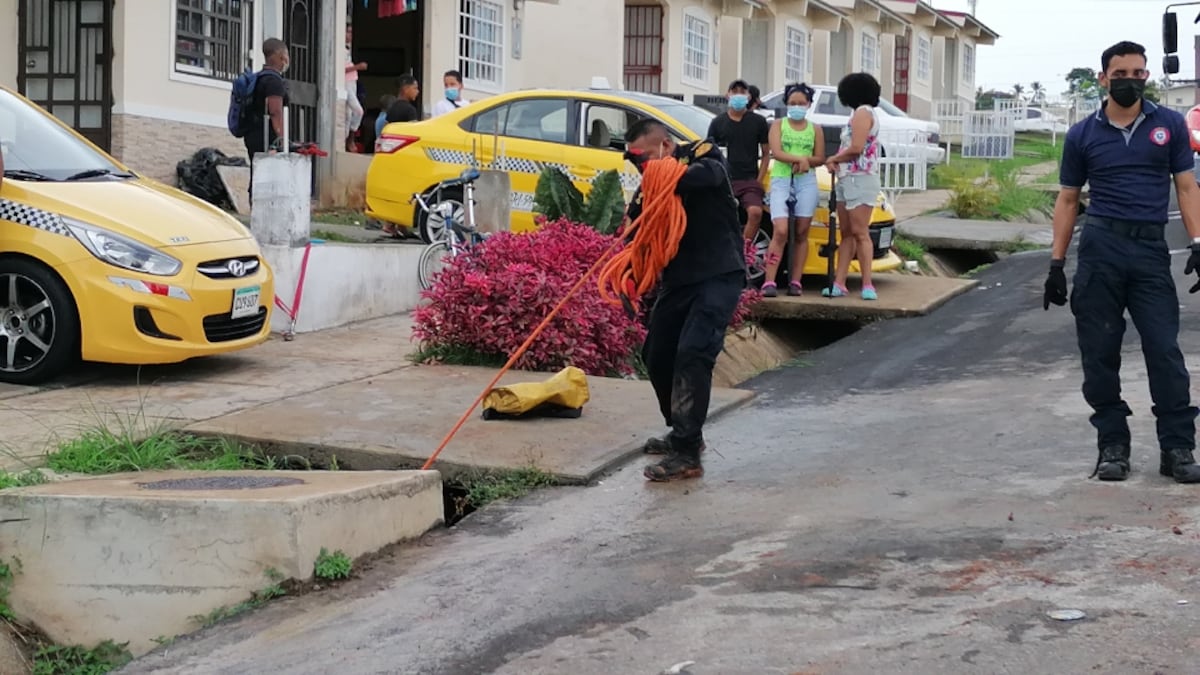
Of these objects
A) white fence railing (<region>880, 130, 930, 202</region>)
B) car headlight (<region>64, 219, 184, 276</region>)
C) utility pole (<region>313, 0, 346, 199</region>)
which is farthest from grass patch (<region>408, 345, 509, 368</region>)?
white fence railing (<region>880, 130, 930, 202</region>)

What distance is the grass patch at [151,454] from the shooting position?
257 inches

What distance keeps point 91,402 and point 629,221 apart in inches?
113

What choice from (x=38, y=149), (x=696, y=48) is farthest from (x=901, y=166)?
(x=38, y=149)

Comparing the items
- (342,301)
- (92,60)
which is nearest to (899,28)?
(92,60)

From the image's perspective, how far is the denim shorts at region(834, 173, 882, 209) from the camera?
11633 millimetres

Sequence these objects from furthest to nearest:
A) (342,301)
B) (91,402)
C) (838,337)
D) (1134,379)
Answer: (838,337) → (342,301) → (1134,379) → (91,402)

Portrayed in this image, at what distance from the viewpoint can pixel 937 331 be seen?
448 inches

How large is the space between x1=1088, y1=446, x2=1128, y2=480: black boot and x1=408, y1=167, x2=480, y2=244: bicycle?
6.53m

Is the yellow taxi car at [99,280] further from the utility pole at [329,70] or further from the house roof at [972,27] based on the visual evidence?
the house roof at [972,27]

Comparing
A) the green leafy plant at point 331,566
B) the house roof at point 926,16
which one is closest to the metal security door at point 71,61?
the green leafy plant at point 331,566

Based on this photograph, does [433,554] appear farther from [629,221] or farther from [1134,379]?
[1134,379]

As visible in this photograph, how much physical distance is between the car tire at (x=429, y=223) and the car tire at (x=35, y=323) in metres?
4.66

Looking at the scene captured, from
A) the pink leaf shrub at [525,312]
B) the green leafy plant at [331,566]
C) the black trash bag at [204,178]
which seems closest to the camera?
the green leafy plant at [331,566]

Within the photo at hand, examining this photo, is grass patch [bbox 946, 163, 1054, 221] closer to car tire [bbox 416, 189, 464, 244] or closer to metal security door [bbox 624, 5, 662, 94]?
car tire [bbox 416, 189, 464, 244]
